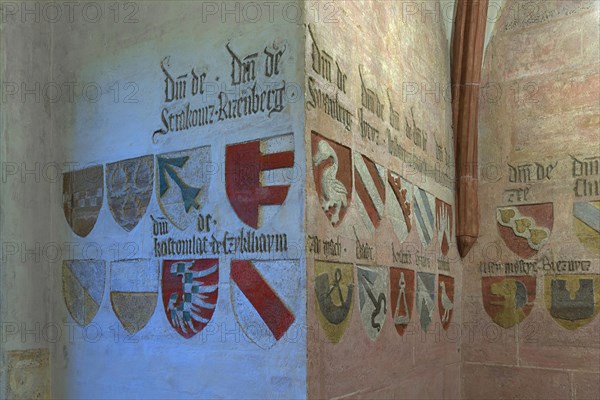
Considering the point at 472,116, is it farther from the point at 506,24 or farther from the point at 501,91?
the point at 506,24

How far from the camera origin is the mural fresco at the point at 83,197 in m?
4.28

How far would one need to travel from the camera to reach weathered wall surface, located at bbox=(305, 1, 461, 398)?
141 inches

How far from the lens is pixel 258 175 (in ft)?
11.6

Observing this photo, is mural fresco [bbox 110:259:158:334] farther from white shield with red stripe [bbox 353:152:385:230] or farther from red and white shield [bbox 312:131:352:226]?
white shield with red stripe [bbox 353:152:385:230]

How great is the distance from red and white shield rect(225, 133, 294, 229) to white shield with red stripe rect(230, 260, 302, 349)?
25 cm

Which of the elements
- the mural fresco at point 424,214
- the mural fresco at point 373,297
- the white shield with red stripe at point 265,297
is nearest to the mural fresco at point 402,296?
the mural fresco at point 373,297

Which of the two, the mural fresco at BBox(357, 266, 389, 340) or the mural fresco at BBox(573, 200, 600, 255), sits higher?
the mural fresco at BBox(573, 200, 600, 255)

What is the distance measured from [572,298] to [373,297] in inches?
98.9

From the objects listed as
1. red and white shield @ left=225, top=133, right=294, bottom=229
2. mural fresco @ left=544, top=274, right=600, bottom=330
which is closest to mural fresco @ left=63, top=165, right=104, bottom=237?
red and white shield @ left=225, top=133, right=294, bottom=229

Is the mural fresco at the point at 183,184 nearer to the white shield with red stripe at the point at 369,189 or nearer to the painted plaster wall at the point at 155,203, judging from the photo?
the painted plaster wall at the point at 155,203

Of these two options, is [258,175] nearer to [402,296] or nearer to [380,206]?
[380,206]

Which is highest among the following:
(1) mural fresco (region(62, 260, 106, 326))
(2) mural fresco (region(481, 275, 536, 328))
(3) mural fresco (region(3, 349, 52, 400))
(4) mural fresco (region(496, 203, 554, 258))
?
(4) mural fresco (region(496, 203, 554, 258))

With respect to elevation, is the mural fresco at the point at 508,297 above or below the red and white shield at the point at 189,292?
below

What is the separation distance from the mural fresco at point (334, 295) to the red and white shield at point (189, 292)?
1.95ft
